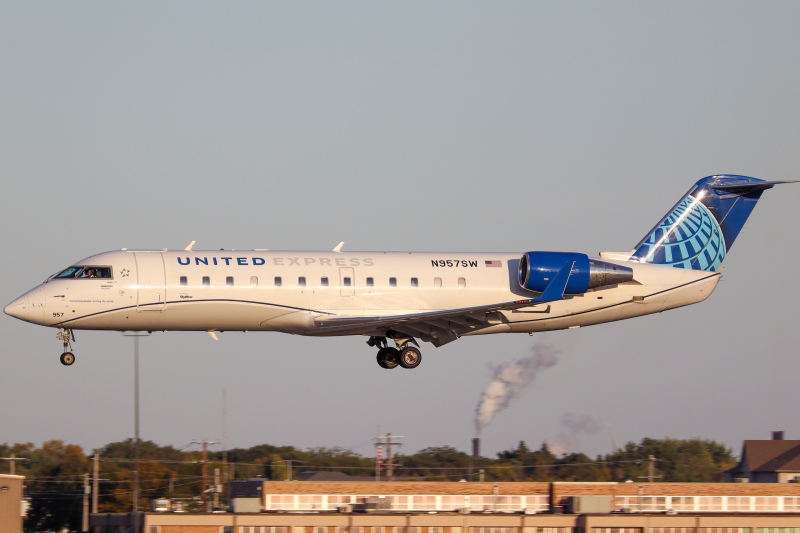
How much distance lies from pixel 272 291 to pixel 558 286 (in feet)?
27.5

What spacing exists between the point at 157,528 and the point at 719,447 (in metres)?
36.5

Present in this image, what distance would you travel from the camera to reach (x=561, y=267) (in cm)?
3681

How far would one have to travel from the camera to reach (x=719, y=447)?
2317 inches

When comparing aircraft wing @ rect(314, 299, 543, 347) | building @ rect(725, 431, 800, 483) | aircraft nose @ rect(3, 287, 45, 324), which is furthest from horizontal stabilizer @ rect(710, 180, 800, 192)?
aircraft nose @ rect(3, 287, 45, 324)

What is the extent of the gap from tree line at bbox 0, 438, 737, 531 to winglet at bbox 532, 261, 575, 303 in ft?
32.5

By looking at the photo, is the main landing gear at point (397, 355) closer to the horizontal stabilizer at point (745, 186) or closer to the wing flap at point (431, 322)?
the wing flap at point (431, 322)

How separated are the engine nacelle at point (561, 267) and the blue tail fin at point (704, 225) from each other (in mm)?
2733

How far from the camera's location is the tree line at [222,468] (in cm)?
4644

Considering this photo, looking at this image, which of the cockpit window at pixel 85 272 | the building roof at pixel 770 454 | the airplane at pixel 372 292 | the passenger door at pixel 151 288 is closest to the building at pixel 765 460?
the building roof at pixel 770 454

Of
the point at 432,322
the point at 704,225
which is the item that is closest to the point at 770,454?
the point at 704,225

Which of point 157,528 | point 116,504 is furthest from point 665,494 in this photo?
point 116,504

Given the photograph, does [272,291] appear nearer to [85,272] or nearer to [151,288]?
[151,288]

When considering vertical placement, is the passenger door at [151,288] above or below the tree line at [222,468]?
above

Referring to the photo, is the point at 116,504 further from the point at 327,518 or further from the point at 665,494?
the point at 665,494
